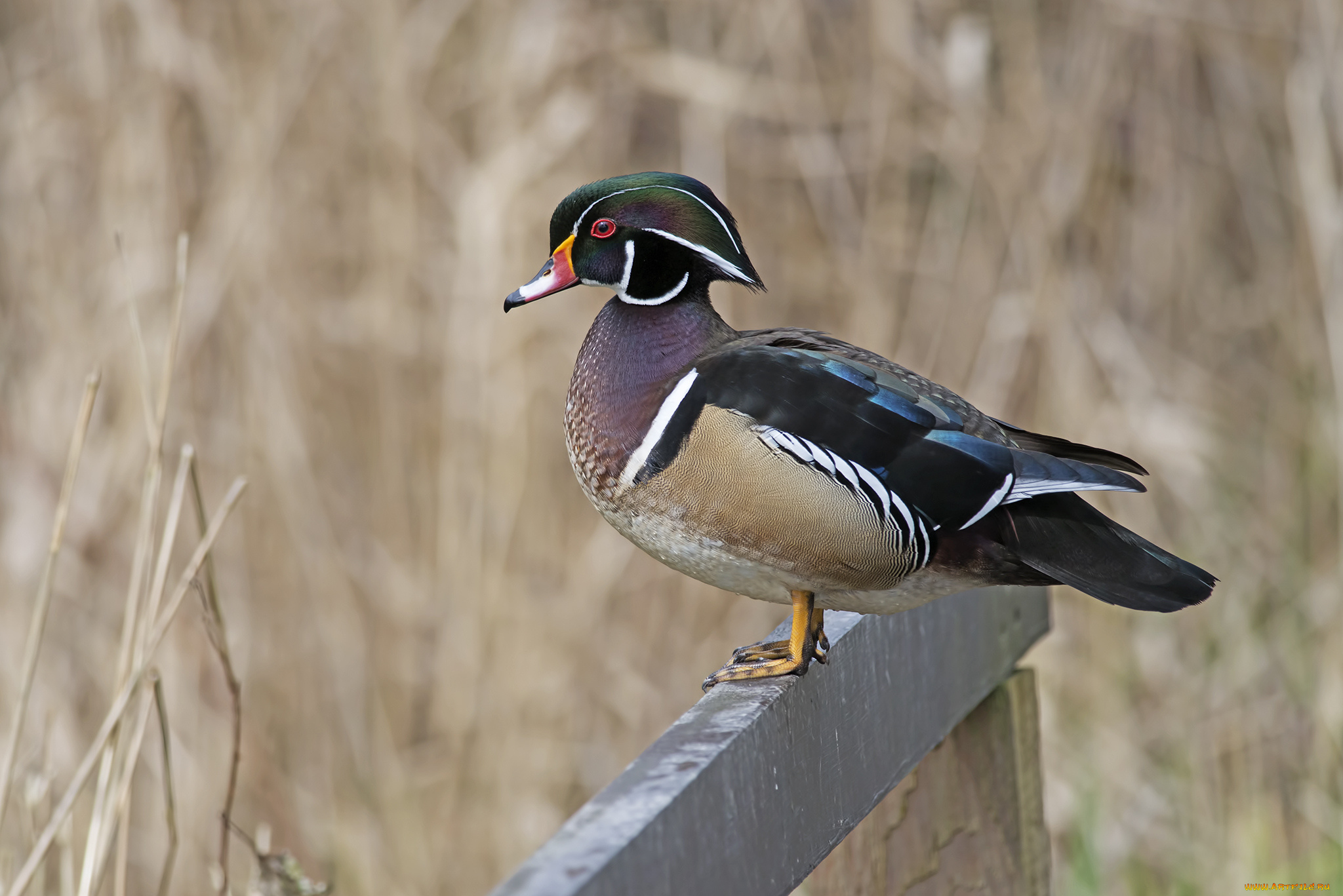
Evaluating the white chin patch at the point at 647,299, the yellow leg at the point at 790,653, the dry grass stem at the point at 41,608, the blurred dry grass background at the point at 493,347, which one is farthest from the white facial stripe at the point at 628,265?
the blurred dry grass background at the point at 493,347

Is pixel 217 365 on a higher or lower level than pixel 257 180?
lower

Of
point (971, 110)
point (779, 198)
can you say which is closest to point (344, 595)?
point (779, 198)

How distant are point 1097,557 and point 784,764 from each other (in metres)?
0.36

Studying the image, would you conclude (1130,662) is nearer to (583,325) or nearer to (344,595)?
(583,325)

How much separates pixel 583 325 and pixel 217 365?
70 centimetres

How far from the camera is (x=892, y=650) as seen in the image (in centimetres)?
138

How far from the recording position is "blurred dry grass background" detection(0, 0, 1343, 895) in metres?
2.56

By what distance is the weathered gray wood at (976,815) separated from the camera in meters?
1.59

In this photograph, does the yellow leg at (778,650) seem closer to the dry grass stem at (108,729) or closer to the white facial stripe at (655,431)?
the white facial stripe at (655,431)

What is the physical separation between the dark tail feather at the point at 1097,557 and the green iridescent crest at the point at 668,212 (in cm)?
36

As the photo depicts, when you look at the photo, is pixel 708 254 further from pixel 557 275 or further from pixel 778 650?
pixel 778 650

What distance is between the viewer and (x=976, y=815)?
1.65 metres

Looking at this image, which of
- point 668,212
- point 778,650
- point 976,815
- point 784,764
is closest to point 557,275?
point 668,212

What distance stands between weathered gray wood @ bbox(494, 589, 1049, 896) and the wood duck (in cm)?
5
